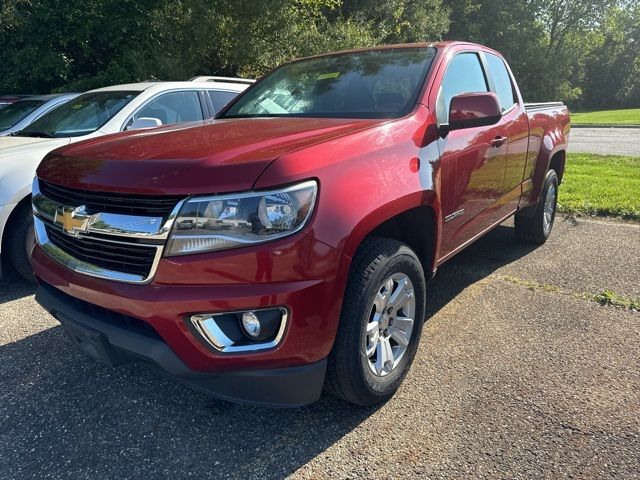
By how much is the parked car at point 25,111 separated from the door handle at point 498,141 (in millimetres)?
4852

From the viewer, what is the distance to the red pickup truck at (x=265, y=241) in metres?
2.00

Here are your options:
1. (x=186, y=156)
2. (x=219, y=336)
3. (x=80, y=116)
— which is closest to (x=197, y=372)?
(x=219, y=336)

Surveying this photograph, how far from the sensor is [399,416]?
2.57 m

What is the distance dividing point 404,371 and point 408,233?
758mm

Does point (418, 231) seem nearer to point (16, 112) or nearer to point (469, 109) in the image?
point (469, 109)

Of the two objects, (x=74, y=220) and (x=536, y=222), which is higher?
(x=74, y=220)

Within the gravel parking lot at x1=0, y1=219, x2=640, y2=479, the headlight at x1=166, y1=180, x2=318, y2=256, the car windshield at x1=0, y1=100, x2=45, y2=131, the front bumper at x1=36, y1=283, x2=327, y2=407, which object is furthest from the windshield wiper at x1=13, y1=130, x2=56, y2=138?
the headlight at x1=166, y1=180, x2=318, y2=256

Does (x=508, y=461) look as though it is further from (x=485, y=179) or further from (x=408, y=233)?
(x=485, y=179)

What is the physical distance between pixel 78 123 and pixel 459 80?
3748 millimetres

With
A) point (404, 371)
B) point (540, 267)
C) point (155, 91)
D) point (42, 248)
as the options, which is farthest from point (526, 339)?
point (155, 91)

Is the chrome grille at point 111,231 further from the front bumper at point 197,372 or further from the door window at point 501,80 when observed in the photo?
the door window at point 501,80

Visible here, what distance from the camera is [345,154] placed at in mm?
2277

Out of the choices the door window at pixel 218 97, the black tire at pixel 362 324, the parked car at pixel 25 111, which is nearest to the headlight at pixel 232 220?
the black tire at pixel 362 324

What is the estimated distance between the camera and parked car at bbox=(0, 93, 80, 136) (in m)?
5.91
